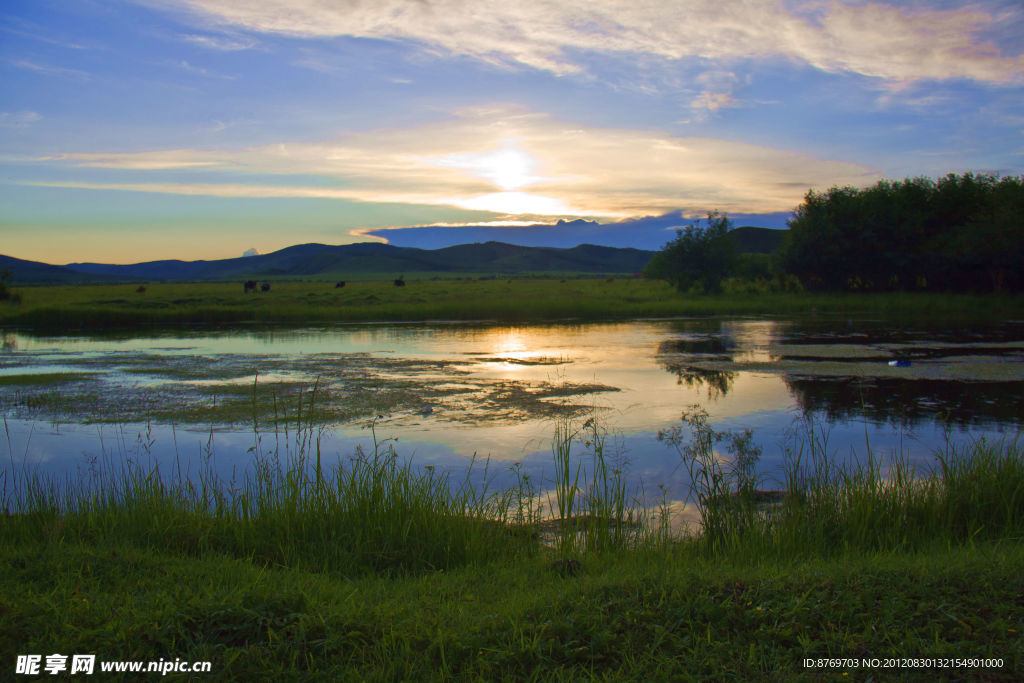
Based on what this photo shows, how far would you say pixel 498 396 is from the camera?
42.8ft

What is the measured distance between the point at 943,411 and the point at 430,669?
10.3 metres

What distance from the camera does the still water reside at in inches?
357

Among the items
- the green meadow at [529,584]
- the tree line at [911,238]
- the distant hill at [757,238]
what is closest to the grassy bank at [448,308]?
the tree line at [911,238]

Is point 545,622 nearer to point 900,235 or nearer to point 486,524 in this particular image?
point 486,524

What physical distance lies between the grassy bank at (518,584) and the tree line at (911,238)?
110 ft

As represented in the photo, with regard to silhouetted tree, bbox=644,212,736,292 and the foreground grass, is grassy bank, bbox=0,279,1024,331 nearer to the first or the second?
silhouetted tree, bbox=644,212,736,292

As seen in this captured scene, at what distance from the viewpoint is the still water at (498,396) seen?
906 cm

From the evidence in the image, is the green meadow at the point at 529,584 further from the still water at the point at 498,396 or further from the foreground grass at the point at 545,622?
the still water at the point at 498,396

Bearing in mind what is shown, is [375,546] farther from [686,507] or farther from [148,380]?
[148,380]

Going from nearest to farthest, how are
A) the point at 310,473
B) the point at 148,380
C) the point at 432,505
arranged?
the point at 432,505
the point at 310,473
the point at 148,380

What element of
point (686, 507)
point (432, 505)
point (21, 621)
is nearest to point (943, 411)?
point (686, 507)

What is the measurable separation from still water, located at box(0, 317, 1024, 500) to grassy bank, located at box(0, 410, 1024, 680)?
1.58 m

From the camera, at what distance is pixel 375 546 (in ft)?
17.5

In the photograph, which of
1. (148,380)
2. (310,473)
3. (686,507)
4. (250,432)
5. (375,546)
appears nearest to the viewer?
(375,546)
